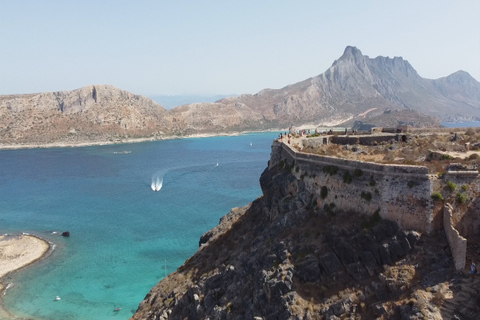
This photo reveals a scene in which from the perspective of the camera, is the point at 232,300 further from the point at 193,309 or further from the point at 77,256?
the point at 77,256

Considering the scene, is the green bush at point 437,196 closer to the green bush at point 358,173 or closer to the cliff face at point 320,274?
the cliff face at point 320,274

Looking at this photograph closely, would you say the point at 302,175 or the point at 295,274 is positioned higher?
the point at 302,175

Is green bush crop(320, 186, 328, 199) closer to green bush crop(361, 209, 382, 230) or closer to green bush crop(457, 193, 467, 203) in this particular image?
green bush crop(361, 209, 382, 230)

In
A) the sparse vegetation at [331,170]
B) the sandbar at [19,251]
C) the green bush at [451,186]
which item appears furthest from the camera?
the sandbar at [19,251]

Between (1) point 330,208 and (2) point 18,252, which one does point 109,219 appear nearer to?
(2) point 18,252

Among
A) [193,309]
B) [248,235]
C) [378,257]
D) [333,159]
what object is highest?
[333,159]

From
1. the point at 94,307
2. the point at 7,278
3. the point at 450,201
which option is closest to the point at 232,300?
the point at 450,201

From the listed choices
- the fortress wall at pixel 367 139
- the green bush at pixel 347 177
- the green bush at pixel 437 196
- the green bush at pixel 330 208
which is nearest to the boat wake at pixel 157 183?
the fortress wall at pixel 367 139
